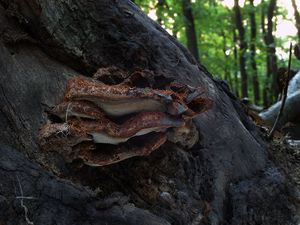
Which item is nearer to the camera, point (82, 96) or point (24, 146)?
point (82, 96)

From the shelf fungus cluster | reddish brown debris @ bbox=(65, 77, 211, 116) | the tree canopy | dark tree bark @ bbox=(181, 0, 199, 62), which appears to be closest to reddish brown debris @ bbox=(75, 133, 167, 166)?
the shelf fungus cluster

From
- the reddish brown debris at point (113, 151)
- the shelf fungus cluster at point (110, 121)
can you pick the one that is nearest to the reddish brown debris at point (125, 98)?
the shelf fungus cluster at point (110, 121)

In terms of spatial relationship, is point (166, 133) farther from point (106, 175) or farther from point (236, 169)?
point (236, 169)

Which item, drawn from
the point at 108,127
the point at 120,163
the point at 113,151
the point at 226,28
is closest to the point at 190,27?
the point at 226,28

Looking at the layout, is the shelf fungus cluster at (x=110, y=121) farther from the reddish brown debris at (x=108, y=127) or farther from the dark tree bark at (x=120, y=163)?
the dark tree bark at (x=120, y=163)

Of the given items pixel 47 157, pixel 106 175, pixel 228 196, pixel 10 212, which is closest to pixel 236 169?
pixel 228 196

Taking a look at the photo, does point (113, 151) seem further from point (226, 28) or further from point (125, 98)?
point (226, 28)

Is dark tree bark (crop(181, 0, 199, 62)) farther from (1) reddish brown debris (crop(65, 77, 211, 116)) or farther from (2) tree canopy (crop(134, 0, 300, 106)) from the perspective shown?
(1) reddish brown debris (crop(65, 77, 211, 116))
